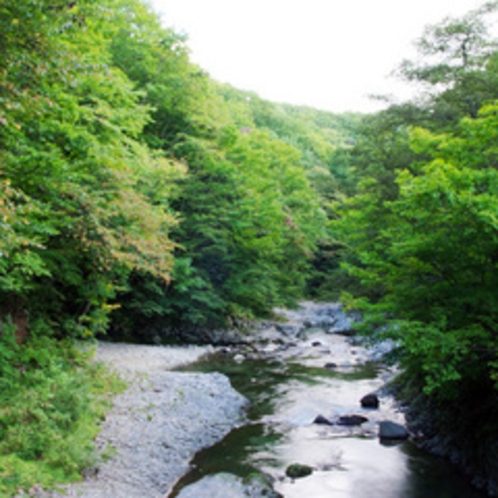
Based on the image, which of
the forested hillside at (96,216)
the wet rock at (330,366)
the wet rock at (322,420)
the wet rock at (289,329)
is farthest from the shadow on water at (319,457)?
the wet rock at (289,329)

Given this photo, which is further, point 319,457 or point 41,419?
point 319,457

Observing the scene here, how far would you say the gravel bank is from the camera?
7.24 metres

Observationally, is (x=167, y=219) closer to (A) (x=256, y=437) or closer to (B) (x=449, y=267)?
(A) (x=256, y=437)

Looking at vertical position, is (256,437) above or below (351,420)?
below

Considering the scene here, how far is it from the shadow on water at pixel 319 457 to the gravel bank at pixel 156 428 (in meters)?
0.40

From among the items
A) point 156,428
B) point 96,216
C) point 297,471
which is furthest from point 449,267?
point 96,216

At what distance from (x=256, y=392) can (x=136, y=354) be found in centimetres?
579

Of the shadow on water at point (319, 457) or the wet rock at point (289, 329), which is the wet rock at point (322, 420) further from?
the wet rock at point (289, 329)

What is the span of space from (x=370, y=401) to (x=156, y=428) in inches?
255

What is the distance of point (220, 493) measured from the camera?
7.27 m

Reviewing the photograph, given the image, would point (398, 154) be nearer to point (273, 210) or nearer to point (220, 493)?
point (273, 210)

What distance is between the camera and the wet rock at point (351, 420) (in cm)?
1148


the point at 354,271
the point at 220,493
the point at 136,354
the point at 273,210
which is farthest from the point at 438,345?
the point at 273,210

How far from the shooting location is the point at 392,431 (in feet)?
34.2
